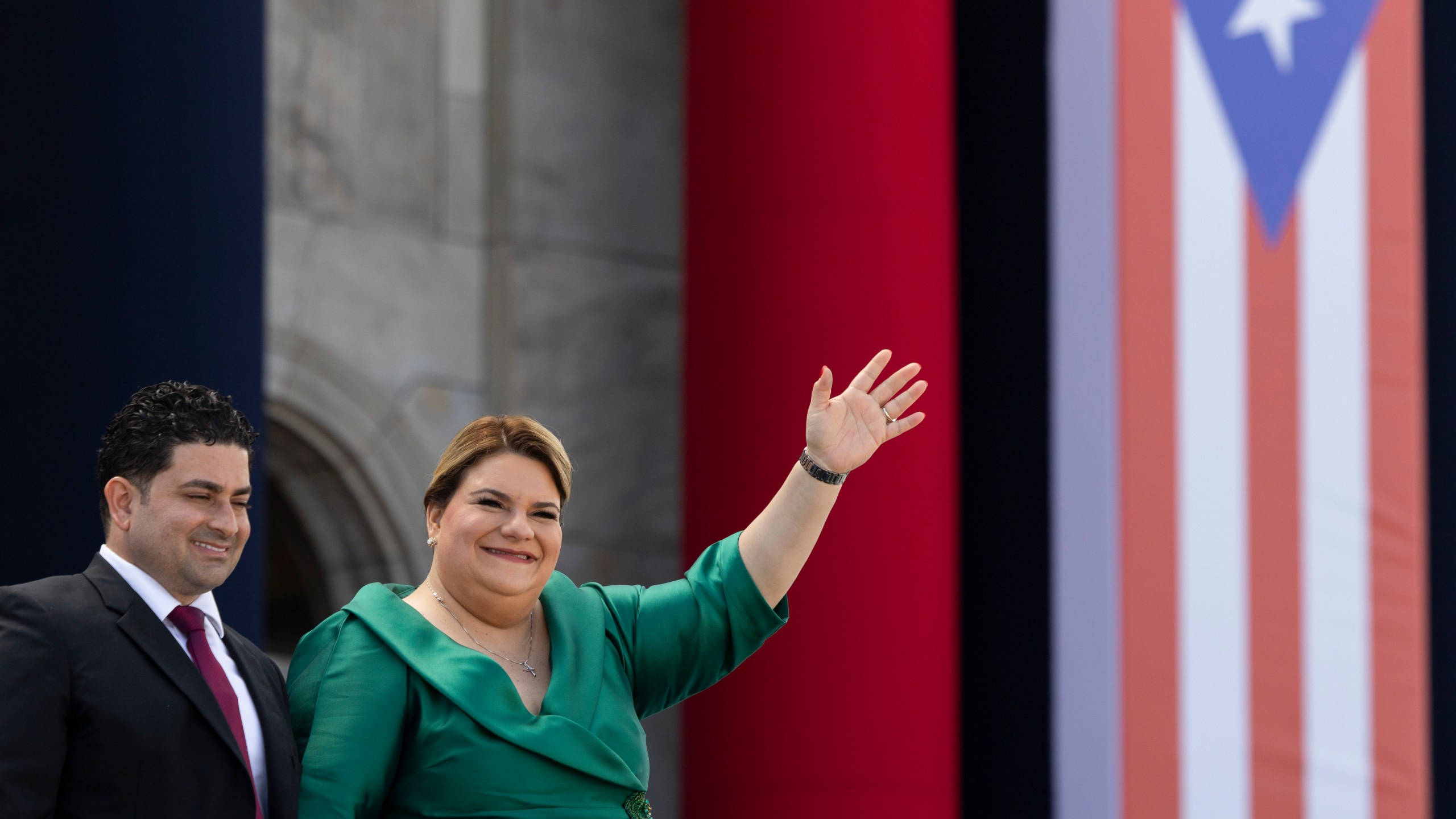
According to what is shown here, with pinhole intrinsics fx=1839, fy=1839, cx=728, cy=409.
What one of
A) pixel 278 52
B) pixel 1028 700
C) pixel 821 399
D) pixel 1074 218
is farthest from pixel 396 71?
pixel 821 399

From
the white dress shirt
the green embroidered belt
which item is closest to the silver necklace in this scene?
the green embroidered belt

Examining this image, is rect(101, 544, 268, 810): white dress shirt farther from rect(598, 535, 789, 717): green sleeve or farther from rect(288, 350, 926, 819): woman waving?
rect(598, 535, 789, 717): green sleeve

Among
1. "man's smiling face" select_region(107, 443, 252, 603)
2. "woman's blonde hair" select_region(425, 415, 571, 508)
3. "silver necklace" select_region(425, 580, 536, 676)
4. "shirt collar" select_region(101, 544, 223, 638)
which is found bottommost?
"silver necklace" select_region(425, 580, 536, 676)

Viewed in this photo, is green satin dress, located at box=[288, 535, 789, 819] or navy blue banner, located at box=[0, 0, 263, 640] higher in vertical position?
navy blue banner, located at box=[0, 0, 263, 640]

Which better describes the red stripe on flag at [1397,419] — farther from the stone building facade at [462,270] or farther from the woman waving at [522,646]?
the woman waving at [522,646]

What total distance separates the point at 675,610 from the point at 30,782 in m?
1.14

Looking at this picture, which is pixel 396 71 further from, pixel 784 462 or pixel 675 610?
pixel 675 610

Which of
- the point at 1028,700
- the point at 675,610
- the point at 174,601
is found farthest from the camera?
the point at 1028,700

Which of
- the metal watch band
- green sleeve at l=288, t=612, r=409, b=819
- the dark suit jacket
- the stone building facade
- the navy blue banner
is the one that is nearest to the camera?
the dark suit jacket

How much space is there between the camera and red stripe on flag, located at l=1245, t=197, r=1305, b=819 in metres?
6.00

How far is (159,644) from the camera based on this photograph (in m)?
2.58

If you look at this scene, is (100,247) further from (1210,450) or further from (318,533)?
(1210,450)

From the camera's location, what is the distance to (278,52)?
273 inches

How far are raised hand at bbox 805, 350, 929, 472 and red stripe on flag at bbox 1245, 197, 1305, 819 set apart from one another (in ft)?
10.6
